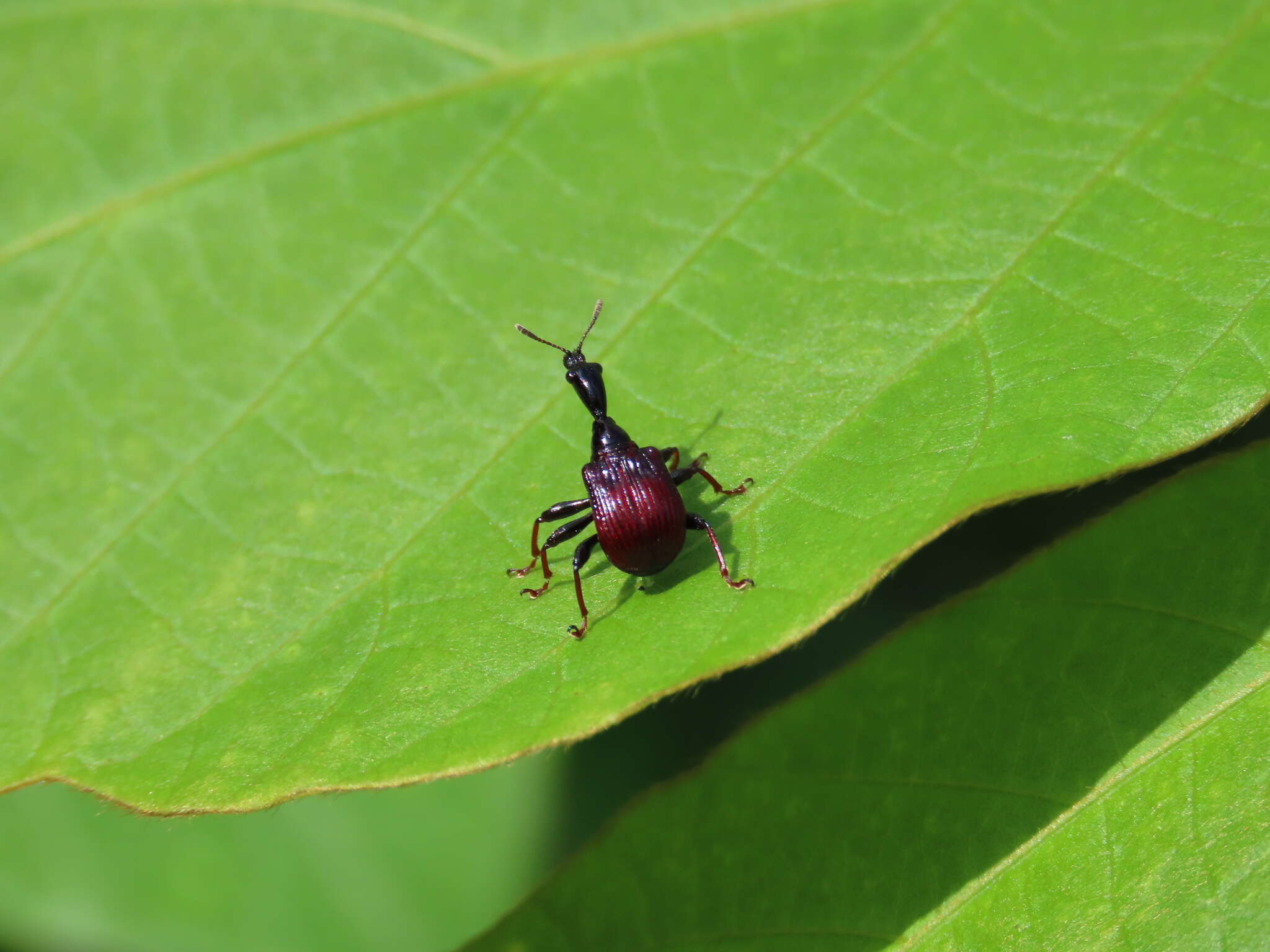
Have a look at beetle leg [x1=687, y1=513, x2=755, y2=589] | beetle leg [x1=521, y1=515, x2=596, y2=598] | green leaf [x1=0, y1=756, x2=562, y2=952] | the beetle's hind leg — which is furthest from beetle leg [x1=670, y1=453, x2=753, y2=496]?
green leaf [x1=0, y1=756, x2=562, y2=952]

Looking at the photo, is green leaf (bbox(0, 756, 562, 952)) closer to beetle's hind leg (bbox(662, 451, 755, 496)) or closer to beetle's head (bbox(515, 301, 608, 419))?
beetle's hind leg (bbox(662, 451, 755, 496))

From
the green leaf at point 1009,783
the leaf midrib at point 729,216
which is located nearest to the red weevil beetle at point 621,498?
the leaf midrib at point 729,216

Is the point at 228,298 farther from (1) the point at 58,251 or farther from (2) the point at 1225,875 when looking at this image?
(2) the point at 1225,875

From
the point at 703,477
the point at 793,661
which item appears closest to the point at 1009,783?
the point at 703,477

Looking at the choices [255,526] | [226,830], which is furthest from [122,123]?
[226,830]

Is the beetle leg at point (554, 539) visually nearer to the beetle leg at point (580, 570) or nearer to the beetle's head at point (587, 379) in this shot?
the beetle leg at point (580, 570)
